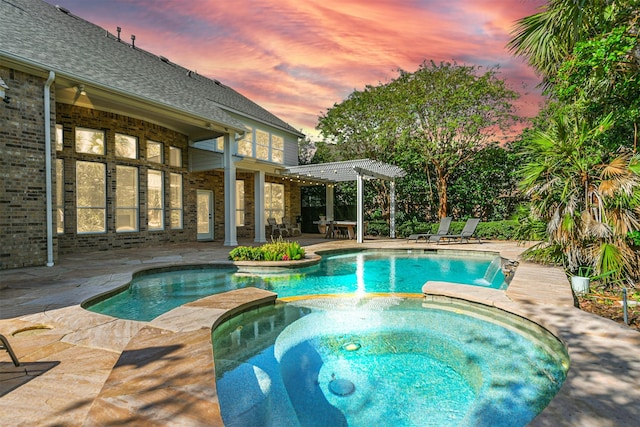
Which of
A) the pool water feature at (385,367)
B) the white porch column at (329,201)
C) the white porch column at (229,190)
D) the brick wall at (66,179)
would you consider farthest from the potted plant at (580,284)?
the white porch column at (329,201)

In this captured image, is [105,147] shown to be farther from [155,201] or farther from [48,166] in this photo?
[48,166]

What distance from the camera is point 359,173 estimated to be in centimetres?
1322

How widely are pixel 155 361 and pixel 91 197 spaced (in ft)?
29.4

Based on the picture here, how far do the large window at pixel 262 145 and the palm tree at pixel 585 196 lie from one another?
1121 cm

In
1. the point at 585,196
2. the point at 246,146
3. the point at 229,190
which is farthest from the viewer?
the point at 246,146

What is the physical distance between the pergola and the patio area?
8.60 meters

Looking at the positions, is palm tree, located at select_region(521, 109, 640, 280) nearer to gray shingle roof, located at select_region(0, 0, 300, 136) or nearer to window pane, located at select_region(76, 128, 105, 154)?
gray shingle roof, located at select_region(0, 0, 300, 136)

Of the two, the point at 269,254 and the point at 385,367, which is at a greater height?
the point at 269,254

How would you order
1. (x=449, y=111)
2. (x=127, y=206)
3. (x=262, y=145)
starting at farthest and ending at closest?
(x=262, y=145)
(x=449, y=111)
(x=127, y=206)

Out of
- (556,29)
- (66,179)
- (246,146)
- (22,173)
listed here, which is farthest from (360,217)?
(22,173)

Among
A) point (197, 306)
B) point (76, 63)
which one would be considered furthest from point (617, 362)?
point (76, 63)

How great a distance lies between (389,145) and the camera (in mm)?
16031

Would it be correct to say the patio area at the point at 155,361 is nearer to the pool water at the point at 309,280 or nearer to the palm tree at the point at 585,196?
the pool water at the point at 309,280

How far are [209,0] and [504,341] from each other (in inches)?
362
